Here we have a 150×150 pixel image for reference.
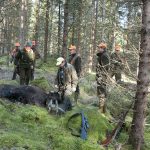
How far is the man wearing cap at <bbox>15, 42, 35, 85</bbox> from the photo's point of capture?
14148 millimetres

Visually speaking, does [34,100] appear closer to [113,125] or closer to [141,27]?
[113,125]

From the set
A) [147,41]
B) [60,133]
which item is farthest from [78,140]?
[147,41]

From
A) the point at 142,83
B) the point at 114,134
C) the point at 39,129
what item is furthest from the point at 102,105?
the point at 39,129

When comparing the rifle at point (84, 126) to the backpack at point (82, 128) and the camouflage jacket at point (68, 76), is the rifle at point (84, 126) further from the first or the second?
the camouflage jacket at point (68, 76)

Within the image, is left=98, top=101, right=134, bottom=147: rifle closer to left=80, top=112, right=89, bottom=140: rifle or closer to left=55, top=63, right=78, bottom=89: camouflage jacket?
left=80, top=112, right=89, bottom=140: rifle

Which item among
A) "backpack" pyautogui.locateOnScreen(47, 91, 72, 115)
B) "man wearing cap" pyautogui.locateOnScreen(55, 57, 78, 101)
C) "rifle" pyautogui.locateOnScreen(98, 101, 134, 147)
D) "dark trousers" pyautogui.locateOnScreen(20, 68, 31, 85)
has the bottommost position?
"rifle" pyautogui.locateOnScreen(98, 101, 134, 147)

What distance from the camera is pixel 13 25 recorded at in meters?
51.4

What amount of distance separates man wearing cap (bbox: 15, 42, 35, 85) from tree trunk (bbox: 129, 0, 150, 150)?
243 inches

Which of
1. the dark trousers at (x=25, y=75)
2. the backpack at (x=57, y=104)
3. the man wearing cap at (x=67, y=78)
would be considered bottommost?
the backpack at (x=57, y=104)

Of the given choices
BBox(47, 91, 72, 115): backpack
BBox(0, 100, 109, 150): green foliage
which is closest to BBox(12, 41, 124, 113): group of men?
BBox(47, 91, 72, 115): backpack

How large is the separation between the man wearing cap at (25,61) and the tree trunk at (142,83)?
6.17 m

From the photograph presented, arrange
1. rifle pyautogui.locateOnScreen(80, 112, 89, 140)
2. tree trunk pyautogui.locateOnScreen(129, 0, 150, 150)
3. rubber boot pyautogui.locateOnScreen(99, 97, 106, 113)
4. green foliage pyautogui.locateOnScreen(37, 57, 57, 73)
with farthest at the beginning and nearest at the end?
1. green foliage pyautogui.locateOnScreen(37, 57, 57, 73)
2. rubber boot pyautogui.locateOnScreen(99, 97, 106, 113)
3. rifle pyautogui.locateOnScreen(80, 112, 89, 140)
4. tree trunk pyautogui.locateOnScreen(129, 0, 150, 150)

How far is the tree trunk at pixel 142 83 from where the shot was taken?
882 cm

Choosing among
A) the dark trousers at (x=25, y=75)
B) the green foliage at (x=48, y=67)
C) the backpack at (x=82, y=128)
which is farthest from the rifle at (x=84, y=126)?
the green foliage at (x=48, y=67)
